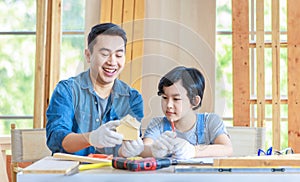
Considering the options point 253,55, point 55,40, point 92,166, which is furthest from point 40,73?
point 92,166

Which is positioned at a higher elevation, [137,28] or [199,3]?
[199,3]

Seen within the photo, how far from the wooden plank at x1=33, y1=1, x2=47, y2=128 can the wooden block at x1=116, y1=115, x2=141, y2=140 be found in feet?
8.63

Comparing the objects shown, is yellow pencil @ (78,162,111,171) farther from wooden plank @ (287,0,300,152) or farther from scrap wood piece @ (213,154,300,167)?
wooden plank @ (287,0,300,152)

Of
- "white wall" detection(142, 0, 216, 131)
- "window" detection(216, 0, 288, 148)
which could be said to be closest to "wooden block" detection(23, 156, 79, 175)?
"white wall" detection(142, 0, 216, 131)

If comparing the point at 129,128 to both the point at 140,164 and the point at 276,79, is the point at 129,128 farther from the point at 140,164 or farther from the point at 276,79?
the point at 276,79

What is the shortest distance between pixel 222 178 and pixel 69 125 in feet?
2.41

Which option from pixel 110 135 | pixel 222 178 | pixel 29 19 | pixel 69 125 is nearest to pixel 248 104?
pixel 29 19

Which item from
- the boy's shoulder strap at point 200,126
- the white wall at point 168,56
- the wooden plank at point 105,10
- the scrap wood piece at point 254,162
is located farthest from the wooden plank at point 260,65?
the scrap wood piece at point 254,162

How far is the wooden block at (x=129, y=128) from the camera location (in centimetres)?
119

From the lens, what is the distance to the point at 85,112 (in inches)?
57.1

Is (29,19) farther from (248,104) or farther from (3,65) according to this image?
(248,104)

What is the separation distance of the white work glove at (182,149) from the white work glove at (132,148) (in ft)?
0.27

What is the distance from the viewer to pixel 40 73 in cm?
377

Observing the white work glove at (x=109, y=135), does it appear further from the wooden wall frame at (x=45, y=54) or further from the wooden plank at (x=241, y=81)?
the wooden wall frame at (x=45, y=54)
